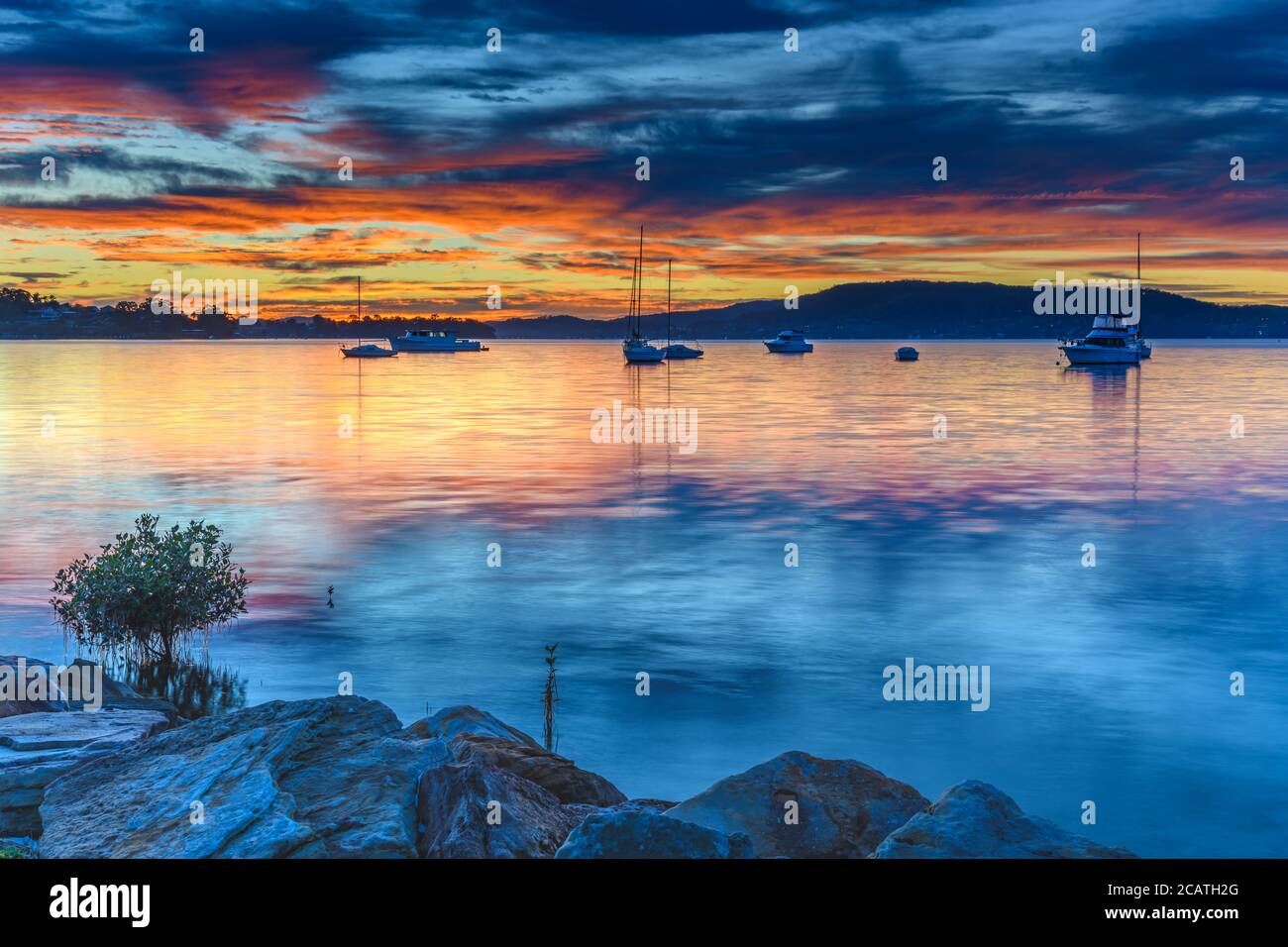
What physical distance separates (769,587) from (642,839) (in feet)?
54.0

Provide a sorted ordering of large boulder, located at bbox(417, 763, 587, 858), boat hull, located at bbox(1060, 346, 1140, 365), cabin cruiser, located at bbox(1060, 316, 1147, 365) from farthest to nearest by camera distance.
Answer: cabin cruiser, located at bbox(1060, 316, 1147, 365), boat hull, located at bbox(1060, 346, 1140, 365), large boulder, located at bbox(417, 763, 587, 858)

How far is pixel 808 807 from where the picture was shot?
10.9m

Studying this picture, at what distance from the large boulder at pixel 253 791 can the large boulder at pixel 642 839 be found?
1363mm

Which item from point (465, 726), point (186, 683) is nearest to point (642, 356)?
point (186, 683)

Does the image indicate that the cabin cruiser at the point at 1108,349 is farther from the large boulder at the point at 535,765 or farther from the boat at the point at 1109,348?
the large boulder at the point at 535,765

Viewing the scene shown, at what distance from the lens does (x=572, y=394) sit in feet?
326

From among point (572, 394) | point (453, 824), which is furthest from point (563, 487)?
point (572, 394)

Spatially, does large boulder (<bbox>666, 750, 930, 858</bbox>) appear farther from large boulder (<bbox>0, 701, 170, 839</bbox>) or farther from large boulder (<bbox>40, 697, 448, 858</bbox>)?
large boulder (<bbox>0, 701, 170, 839</bbox>)

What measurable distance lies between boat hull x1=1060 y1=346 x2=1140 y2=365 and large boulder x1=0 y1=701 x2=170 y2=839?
439 feet

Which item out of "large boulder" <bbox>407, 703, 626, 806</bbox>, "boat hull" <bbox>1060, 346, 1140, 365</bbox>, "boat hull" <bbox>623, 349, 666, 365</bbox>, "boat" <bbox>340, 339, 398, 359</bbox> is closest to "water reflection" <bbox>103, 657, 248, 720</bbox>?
"large boulder" <bbox>407, 703, 626, 806</bbox>

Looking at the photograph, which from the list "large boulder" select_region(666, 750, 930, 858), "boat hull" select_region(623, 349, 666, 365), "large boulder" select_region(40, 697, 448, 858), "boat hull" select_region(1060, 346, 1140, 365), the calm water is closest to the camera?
"large boulder" select_region(40, 697, 448, 858)

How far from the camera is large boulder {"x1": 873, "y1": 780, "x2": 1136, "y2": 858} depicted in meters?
9.07

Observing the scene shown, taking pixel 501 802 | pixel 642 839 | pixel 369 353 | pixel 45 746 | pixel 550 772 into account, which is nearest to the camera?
pixel 642 839

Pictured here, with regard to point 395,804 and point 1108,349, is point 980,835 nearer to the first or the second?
point 395,804
